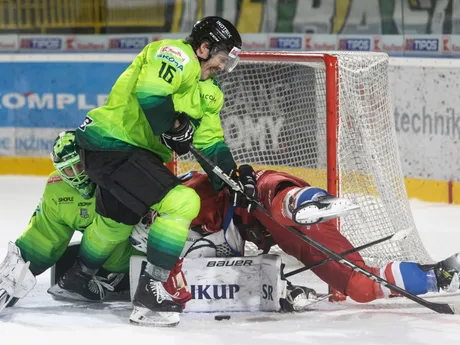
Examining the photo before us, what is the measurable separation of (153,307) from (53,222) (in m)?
0.70

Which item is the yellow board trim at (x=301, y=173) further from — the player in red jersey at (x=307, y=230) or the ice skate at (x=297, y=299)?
the ice skate at (x=297, y=299)

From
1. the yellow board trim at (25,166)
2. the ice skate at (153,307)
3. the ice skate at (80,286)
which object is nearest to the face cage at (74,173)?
the ice skate at (80,286)

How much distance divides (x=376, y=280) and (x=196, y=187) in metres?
0.88

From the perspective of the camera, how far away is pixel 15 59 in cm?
841

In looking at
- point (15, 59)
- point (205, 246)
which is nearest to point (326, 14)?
point (15, 59)

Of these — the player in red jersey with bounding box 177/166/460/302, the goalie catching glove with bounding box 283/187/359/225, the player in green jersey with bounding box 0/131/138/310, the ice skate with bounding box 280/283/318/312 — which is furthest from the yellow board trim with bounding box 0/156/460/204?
the goalie catching glove with bounding box 283/187/359/225

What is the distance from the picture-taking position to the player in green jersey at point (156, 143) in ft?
13.3

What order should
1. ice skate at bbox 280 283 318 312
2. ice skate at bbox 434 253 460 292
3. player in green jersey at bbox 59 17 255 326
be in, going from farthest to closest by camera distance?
ice skate at bbox 280 283 318 312, ice skate at bbox 434 253 460 292, player in green jersey at bbox 59 17 255 326

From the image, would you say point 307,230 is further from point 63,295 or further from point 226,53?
point 63,295

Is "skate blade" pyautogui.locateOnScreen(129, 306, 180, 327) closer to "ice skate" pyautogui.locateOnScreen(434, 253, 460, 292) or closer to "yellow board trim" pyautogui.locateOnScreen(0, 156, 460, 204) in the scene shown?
→ "ice skate" pyautogui.locateOnScreen(434, 253, 460, 292)

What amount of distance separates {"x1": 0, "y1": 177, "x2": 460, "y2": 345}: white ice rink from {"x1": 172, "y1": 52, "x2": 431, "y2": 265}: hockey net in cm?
55

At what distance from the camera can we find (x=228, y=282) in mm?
4418

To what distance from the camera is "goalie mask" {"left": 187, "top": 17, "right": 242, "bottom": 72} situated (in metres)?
4.19

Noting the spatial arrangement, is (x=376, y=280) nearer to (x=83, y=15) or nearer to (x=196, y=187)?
(x=196, y=187)
